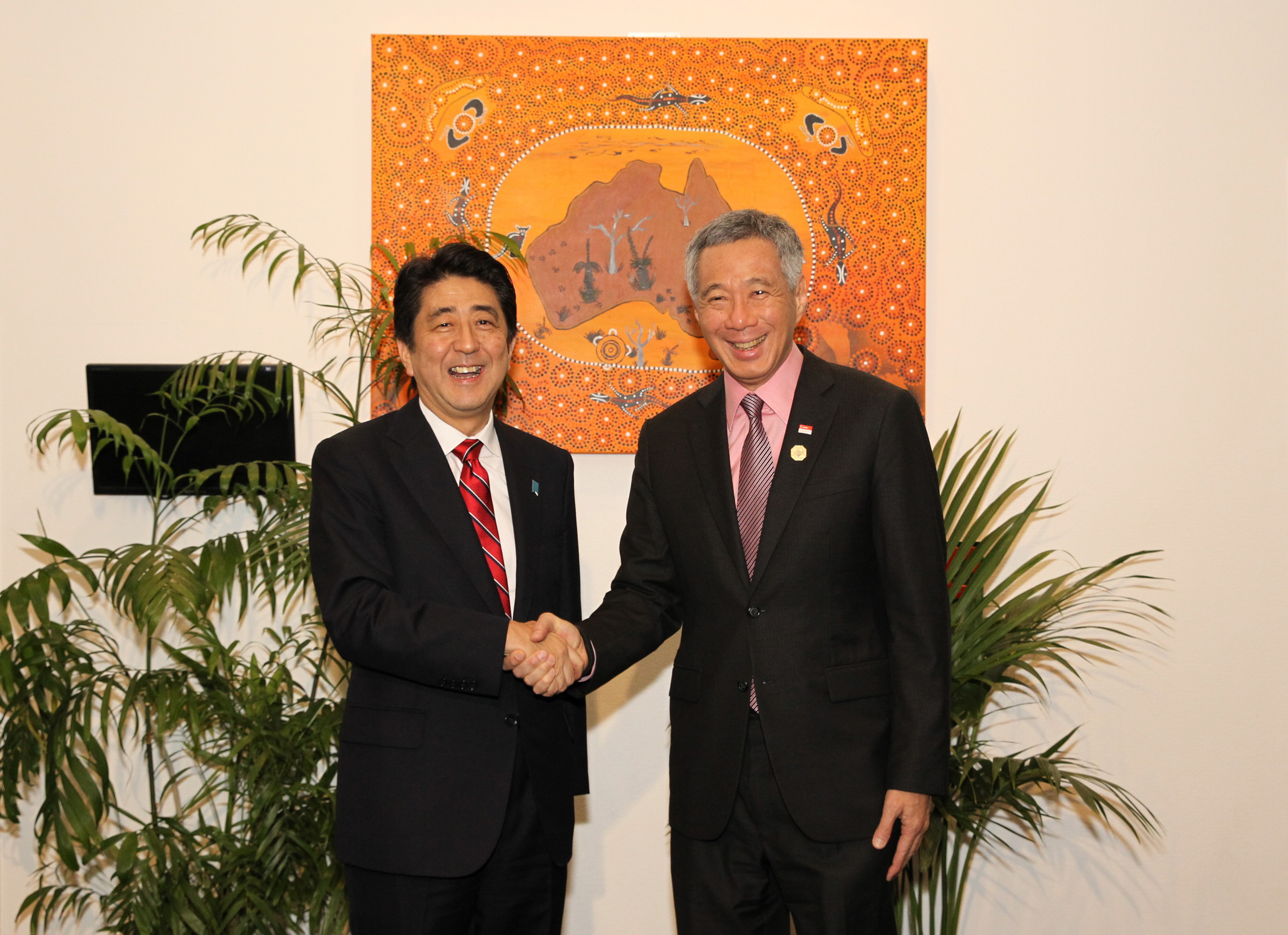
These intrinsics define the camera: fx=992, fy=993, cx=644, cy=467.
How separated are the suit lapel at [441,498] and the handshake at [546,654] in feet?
0.31

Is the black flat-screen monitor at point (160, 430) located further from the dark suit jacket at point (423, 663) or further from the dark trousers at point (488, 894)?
the dark trousers at point (488, 894)

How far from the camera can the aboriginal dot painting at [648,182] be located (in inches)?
127

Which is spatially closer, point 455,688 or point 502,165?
point 455,688

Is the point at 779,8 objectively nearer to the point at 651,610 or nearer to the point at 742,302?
the point at 742,302

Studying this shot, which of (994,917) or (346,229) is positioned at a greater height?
(346,229)

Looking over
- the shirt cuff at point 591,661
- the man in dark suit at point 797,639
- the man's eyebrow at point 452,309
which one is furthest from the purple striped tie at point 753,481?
the man's eyebrow at point 452,309

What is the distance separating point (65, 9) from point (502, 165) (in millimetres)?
1501

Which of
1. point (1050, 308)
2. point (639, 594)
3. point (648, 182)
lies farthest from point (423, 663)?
point (1050, 308)

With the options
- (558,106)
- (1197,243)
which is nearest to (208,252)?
(558,106)

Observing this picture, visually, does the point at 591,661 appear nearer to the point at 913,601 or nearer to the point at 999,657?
the point at 913,601

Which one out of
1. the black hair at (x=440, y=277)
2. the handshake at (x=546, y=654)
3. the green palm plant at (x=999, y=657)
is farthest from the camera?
the green palm plant at (x=999, y=657)

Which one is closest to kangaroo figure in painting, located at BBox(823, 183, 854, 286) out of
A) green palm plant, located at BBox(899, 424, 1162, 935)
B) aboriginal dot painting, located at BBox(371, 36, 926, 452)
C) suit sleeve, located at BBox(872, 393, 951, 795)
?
aboriginal dot painting, located at BBox(371, 36, 926, 452)

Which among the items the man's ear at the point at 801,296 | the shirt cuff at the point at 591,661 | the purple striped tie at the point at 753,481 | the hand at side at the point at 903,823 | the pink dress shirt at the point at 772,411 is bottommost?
the hand at side at the point at 903,823

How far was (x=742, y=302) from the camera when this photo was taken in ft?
7.32
